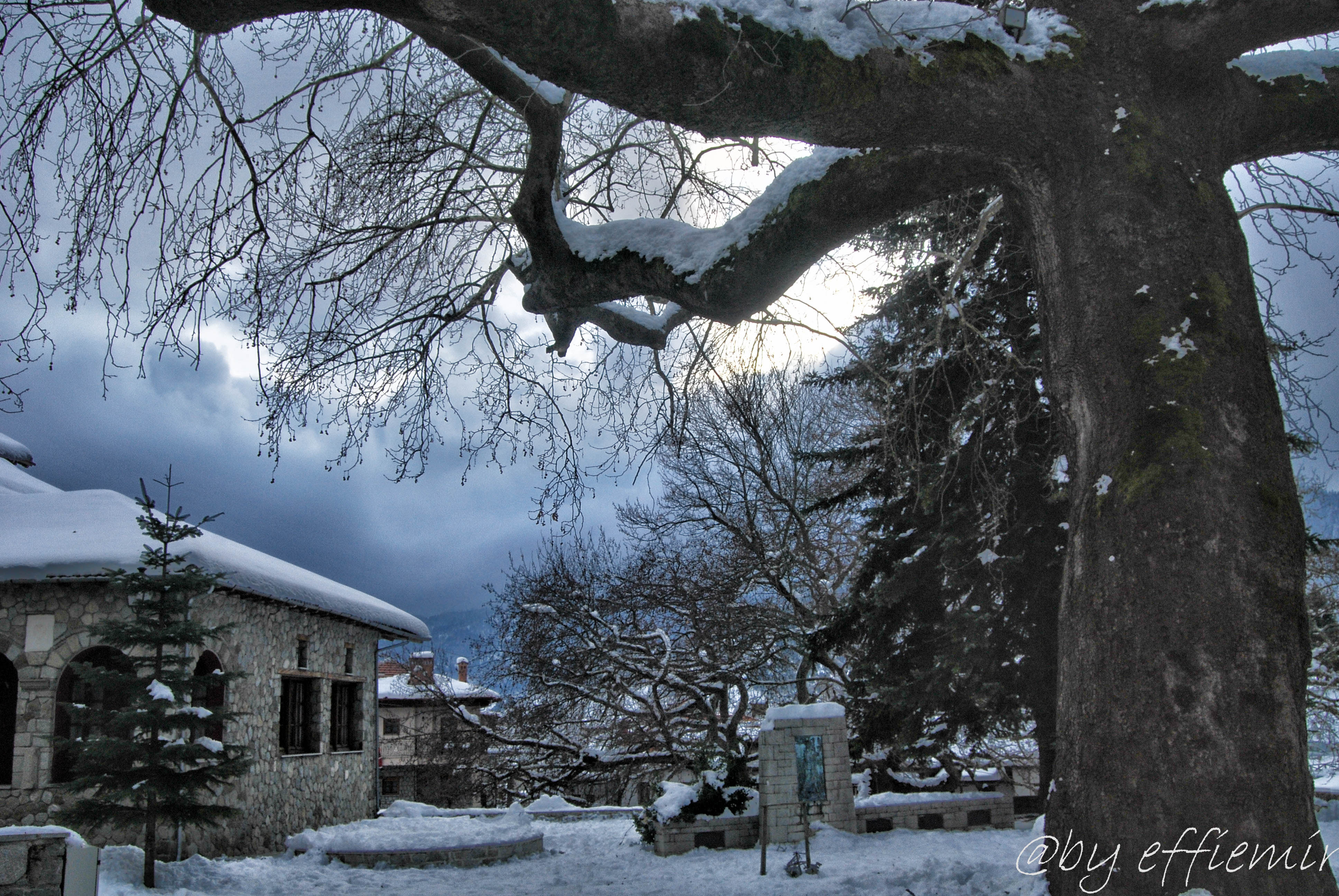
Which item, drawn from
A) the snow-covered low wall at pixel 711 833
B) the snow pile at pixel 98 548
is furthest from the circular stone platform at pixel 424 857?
the snow pile at pixel 98 548

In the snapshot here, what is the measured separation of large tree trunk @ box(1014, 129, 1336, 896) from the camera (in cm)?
338

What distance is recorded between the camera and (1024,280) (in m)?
11.7

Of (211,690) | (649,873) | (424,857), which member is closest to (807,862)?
(649,873)

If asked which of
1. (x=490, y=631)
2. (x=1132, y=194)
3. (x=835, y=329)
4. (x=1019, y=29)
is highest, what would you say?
(x=1019, y=29)

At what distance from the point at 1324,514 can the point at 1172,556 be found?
17414 mm

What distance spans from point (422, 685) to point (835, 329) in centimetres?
1916

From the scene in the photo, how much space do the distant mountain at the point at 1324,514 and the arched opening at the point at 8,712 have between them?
15584 millimetres

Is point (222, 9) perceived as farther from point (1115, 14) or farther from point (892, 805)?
point (892, 805)

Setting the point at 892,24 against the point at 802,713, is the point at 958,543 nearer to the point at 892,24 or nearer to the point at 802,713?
the point at 802,713

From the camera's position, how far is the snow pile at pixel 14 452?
16172 mm

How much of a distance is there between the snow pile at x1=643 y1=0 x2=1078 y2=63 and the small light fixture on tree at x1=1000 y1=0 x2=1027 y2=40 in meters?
0.03

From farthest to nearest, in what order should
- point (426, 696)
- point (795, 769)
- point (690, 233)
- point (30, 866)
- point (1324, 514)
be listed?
point (426, 696)
point (1324, 514)
point (795, 769)
point (30, 866)
point (690, 233)

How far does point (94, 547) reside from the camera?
436 inches

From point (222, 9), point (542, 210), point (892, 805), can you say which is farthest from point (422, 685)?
point (222, 9)
